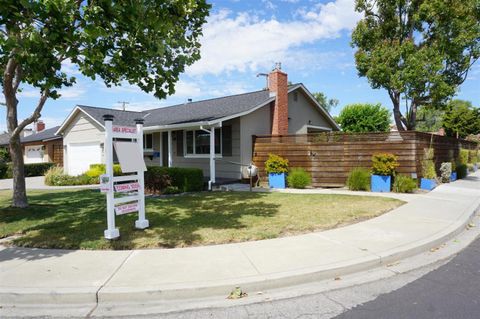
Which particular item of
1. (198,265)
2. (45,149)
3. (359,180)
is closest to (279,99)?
(359,180)

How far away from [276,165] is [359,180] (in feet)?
10.5

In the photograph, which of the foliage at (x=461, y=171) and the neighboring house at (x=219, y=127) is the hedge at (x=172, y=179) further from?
the foliage at (x=461, y=171)

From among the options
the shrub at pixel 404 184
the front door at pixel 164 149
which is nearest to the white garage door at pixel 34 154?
the front door at pixel 164 149

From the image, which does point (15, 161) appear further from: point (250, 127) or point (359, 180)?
point (359, 180)

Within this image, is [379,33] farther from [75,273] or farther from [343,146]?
[75,273]

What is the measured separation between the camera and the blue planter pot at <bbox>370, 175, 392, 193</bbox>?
1178 centimetres

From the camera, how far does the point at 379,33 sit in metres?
16.1

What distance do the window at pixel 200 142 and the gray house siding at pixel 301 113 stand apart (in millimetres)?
3984

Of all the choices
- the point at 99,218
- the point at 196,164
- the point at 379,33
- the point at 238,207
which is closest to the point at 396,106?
the point at 379,33

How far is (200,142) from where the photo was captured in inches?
627

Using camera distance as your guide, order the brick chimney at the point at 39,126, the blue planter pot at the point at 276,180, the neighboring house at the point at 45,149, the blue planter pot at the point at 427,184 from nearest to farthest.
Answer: the blue planter pot at the point at 427,184
the blue planter pot at the point at 276,180
the neighboring house at the point at 45,149
the brick chimney at the point at 39,126

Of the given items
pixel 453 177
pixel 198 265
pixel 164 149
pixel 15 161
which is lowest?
pixel 198 265

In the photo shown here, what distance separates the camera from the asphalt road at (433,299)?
3.50m

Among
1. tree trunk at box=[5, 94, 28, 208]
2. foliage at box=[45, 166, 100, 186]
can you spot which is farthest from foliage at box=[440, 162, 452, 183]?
foliage at box=[45, 166, 100, 186]
